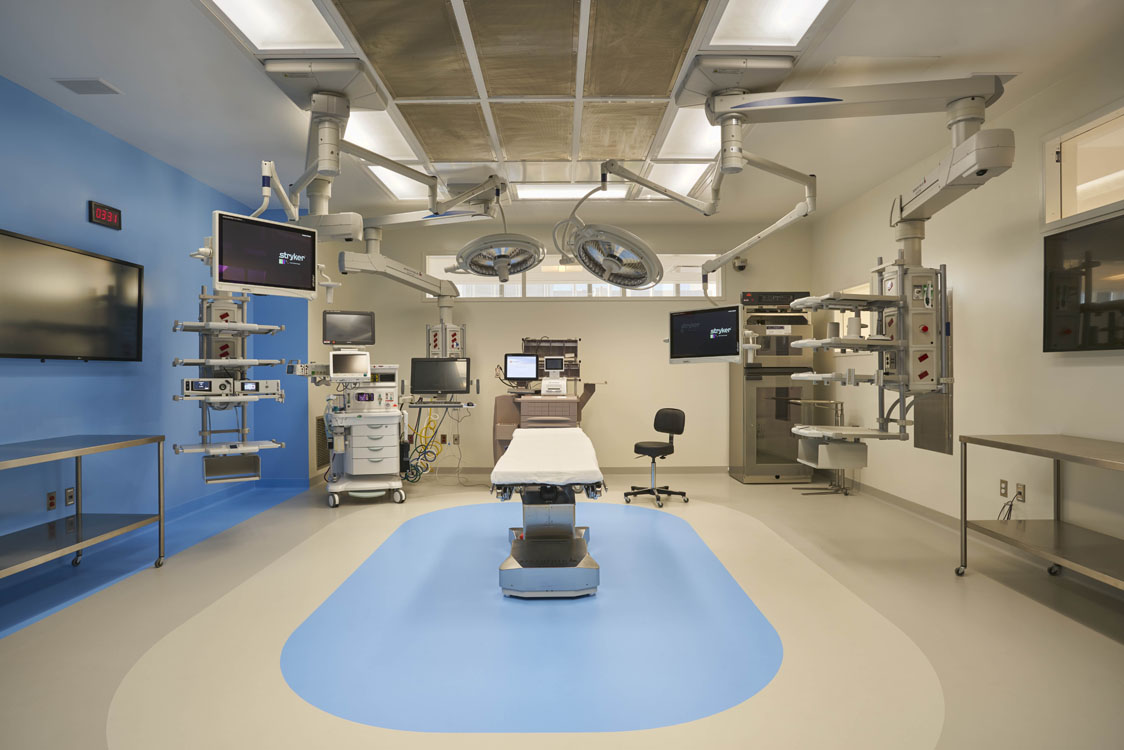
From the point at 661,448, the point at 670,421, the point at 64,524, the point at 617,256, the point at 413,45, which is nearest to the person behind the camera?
the point at 413,45

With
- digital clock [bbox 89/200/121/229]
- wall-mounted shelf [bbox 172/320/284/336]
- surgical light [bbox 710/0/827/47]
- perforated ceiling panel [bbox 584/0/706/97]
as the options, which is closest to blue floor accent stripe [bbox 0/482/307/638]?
wall-mounted shelf [bbox 172/320/284/336]

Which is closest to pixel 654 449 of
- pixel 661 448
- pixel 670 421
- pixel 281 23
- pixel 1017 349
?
pixel 661 448

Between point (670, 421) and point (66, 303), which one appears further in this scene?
point (670, 421)

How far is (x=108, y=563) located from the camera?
4.00 m

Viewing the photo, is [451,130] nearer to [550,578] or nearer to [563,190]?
[563,190]

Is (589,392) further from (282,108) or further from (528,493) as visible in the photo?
(282,108)

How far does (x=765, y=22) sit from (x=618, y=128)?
155 cm

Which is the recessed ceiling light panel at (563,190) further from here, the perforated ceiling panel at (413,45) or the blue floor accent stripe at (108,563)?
the blue floor accent stripe at (108,563)

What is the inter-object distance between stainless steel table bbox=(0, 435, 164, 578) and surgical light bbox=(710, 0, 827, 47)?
440 cm

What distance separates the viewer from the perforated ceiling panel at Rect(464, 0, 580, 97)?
299 cm

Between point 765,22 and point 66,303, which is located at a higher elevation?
point 765,22

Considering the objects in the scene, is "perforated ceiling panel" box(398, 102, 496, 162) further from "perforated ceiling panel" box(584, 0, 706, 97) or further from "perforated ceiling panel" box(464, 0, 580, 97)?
"perforated ceiling panel" box(584, 0, 706, 97)

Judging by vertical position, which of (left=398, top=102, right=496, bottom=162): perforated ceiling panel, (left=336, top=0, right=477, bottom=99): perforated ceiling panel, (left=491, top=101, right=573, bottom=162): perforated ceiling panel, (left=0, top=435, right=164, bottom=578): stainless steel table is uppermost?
(left=491, top=101, right=573, bottom=162): perforated ceiling panel

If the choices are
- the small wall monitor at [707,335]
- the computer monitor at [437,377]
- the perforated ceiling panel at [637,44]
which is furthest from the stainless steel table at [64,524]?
the small wall monitor at [707,335]
